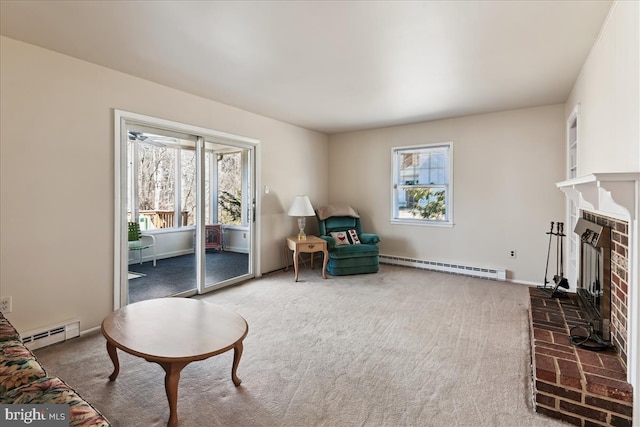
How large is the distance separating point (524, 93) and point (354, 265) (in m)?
3.12

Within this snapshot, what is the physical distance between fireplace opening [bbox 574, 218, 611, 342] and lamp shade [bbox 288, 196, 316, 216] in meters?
3.30

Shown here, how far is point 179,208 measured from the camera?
13.0 ft

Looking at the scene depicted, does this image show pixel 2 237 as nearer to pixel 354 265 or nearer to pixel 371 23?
pixel 371 23

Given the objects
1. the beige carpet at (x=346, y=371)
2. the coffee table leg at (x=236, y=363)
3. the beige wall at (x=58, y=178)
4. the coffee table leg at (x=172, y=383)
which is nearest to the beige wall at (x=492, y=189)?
the beige carpet at (x=346, y=371)

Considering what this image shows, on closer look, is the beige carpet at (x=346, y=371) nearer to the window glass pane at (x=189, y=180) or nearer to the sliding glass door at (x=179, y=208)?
the sliding glass door at (x=179, y=208)

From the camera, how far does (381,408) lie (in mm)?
1835

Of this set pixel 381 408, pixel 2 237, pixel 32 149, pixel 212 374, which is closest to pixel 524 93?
pixel 381 408

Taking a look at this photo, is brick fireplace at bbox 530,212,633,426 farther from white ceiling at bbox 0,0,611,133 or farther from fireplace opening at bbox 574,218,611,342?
white ceiling at bbox 0,0,611,133

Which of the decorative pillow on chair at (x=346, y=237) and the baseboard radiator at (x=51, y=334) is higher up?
the decorative pillow on chair at (x=346, y=237)

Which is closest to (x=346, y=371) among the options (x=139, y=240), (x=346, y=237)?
(x=139, y=240)

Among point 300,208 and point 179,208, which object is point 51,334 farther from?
point 300,208

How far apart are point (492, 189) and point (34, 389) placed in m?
5.12

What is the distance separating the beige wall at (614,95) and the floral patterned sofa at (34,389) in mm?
2652

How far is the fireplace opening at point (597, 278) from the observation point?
206 cm
